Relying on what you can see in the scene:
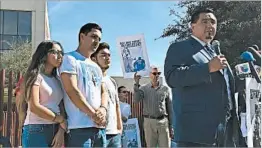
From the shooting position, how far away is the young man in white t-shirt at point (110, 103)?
3281 millimetres

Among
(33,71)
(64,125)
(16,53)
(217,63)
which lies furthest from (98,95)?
(16,53)

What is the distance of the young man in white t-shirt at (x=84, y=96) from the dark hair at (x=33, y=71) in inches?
6.8

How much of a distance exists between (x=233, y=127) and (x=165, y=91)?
3.01 metres

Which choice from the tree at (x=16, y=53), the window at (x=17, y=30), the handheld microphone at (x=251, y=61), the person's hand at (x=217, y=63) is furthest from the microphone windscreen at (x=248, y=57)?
the window at (x=17, y=30)

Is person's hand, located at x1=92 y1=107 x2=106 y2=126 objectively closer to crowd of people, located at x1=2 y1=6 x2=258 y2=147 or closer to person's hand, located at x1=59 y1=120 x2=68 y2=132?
crowd of people, located at x1=2 y1=6 x2=258 y2=147

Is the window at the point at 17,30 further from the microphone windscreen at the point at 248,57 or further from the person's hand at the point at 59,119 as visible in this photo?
the microphone windscreen at the point at 248,57

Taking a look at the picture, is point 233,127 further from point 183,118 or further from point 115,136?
point 115,136

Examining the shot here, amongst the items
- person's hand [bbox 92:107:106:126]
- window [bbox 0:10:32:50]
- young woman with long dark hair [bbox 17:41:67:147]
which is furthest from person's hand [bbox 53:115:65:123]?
window [bbox 0:10:32:50]

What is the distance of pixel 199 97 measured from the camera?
2338 millimetres

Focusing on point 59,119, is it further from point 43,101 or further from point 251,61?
point 251,61

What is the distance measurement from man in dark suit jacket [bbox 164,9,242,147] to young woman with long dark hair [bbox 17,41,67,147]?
2.35 ft

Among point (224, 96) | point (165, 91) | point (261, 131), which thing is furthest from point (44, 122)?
point (165, 91)

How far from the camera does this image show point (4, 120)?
5602 millimetres

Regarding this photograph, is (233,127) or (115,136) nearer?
(233,127)
